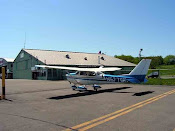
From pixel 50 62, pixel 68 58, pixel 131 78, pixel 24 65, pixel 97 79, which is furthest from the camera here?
pixel 24 65

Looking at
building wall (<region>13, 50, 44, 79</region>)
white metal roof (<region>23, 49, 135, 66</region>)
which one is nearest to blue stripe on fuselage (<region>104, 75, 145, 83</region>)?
white metal roof (<region>23, 49, 135, 66</region>)

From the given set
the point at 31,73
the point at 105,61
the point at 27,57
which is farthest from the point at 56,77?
the point at 105,61

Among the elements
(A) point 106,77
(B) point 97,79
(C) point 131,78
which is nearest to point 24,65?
(B) point 97,79

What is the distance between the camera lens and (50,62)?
38.7 m

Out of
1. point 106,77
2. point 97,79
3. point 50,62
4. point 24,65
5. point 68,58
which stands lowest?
point 97,79

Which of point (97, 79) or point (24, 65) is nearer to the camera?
point (97, 79)

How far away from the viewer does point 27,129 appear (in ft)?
18.4

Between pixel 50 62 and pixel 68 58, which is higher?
pixel 68 58

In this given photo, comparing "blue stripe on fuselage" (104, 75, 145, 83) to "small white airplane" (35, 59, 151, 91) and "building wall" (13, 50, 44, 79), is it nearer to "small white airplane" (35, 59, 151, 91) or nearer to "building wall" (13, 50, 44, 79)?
"small white airplane" (35, 59, 151, 91)

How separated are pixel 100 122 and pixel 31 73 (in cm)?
3922

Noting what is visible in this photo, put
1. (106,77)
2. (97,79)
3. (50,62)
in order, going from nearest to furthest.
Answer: (106,77) → (97,79) → (50,62)

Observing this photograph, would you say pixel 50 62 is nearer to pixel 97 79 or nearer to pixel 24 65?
pixel 24 65

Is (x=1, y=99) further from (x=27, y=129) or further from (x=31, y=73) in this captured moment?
(x=31, y=73)

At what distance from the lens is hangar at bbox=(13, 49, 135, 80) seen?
129 feet
